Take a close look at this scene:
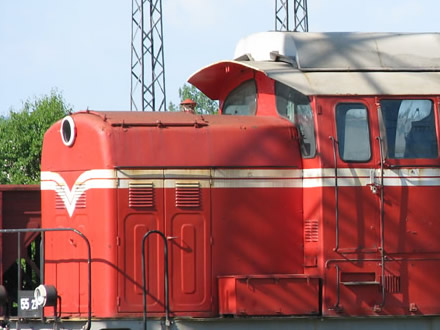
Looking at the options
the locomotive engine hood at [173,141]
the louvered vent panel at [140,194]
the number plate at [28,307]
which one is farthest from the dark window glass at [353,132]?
the number plate at [28,307]

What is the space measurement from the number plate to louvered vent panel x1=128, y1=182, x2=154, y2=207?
154cm

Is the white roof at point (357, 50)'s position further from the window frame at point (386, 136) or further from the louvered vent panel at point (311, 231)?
the louvered vent panel at point (311, 231)

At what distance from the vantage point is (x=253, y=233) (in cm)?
1109

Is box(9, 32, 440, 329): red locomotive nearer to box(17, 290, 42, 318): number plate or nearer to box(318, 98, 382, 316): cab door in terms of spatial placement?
box(318, 98, 382, 316): cab door

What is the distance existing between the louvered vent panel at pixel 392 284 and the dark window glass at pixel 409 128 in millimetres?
1363

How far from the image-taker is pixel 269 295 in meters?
10.8

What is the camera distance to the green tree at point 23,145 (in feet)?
123

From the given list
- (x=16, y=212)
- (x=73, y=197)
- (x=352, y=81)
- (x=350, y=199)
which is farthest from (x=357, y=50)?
(x=16, y=212)

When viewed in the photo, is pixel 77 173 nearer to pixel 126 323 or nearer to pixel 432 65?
pixel 126 323

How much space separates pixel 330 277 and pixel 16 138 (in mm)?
28838

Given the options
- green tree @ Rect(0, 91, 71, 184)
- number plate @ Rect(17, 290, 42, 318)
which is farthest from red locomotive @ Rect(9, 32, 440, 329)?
green tree @ Rect(0, 91, 71, 184)

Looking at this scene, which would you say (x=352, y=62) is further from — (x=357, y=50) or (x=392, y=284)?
(x=392, y=284)

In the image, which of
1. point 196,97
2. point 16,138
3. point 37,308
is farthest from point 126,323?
point 196,97

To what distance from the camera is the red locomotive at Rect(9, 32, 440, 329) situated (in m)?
10.8
